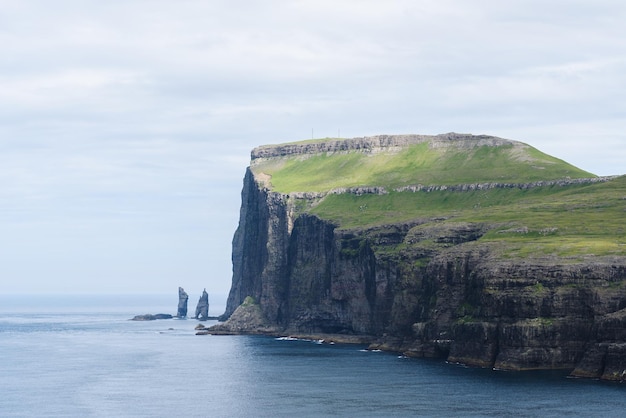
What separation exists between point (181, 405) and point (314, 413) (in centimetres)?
2553

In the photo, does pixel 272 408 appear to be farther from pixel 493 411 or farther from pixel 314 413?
pixel 493 411

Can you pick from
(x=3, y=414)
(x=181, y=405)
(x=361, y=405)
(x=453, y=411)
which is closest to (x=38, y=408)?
(x=3, y=414)

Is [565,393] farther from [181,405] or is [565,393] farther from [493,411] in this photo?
[181,405]

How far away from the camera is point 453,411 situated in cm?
18588

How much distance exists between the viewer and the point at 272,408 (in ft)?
639

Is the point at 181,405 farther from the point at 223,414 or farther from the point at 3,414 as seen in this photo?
the point at 3,414

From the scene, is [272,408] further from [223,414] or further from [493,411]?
[493,411]

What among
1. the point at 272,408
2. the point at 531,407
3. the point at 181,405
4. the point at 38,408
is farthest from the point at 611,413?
the point at 38,408

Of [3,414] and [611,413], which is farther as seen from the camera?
[3,414]

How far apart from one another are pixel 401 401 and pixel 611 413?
37718 mm

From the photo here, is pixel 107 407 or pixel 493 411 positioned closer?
pixel 493 411

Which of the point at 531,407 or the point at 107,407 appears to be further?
the point at 107,407

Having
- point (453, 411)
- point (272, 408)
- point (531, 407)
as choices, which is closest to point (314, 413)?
point (272, 408)

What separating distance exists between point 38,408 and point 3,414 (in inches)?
294
